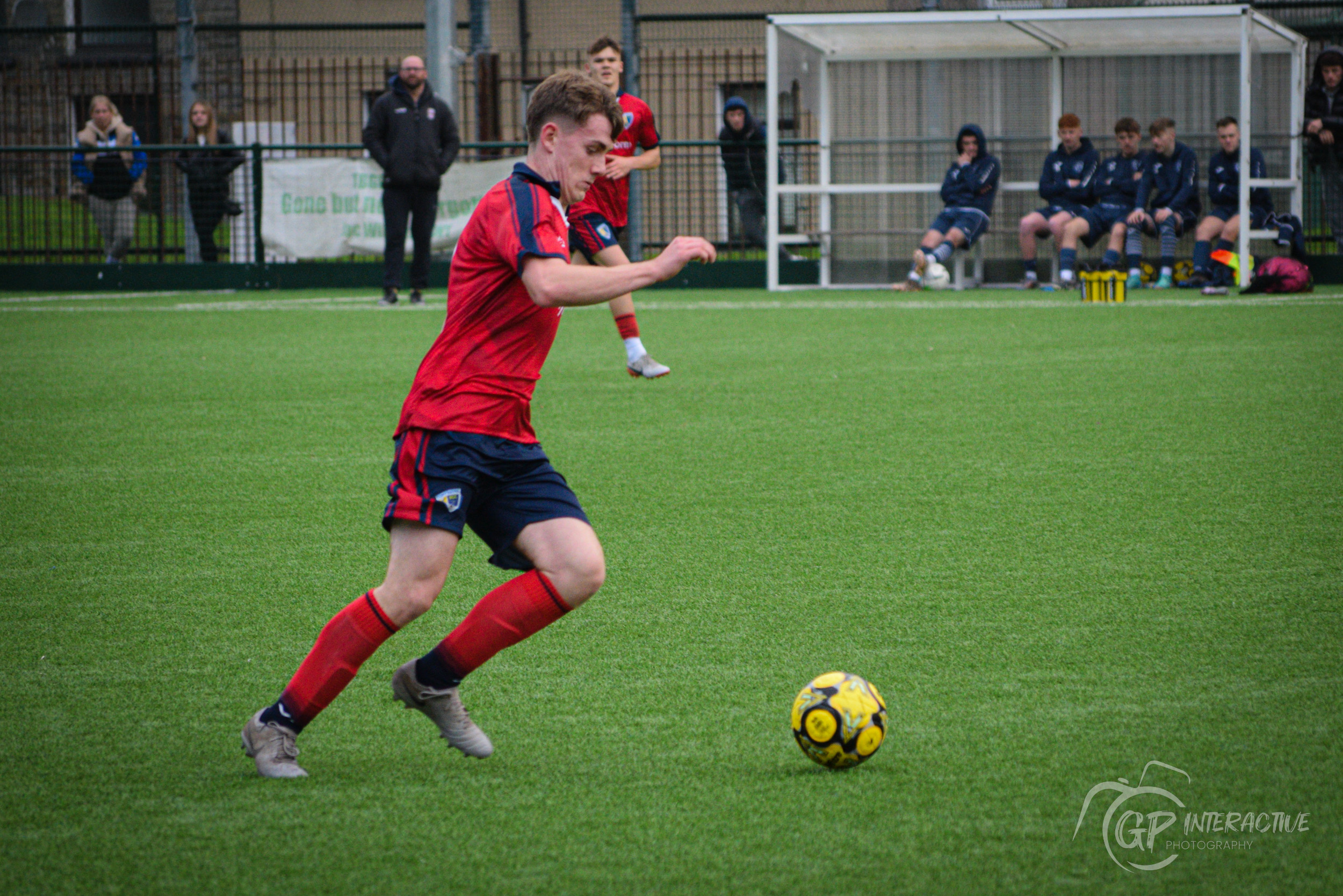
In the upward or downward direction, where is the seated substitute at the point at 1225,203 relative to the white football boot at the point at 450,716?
upward

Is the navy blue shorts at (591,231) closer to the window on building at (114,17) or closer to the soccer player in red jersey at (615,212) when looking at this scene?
the soccer player in red jersey at (615,212)

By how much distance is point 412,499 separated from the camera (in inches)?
123

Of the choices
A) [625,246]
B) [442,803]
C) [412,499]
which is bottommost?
[442,803]

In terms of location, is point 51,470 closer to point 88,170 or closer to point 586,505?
point 586,505

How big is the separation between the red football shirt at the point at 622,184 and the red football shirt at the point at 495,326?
5.81 metres

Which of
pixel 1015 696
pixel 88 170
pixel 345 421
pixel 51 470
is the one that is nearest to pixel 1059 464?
pixel 1015 696

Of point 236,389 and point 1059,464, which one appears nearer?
point 1059,464

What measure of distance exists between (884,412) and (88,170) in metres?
12.4

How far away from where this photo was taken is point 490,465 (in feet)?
10.5

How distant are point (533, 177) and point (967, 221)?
13.0m

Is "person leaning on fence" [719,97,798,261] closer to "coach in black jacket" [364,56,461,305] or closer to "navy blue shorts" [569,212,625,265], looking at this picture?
"coach in black jacket" [364,56,461,305]

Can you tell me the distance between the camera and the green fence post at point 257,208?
16.7 m

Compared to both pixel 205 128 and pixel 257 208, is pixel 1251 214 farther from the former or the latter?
pixel 205 128

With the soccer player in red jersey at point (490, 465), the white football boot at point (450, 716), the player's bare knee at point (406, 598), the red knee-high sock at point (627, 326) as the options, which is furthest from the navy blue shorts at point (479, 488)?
the red knee-high sock at point (627, 326)
